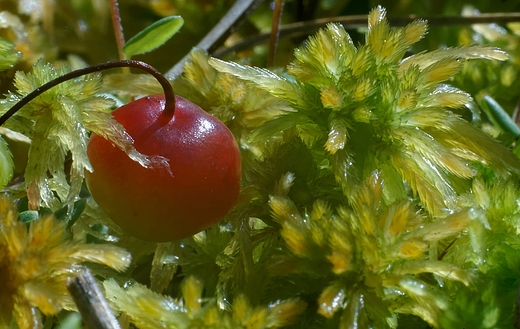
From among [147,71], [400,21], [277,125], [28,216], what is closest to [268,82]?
[277,125]

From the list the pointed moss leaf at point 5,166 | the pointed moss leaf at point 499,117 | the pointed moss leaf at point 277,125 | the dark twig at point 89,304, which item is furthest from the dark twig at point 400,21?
the dark twig at point 89,304

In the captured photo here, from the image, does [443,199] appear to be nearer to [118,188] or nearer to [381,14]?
[381,14]

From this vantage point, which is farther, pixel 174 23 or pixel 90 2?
pixel 90 2

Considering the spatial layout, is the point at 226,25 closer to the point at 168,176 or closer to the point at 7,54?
the point at 7,54

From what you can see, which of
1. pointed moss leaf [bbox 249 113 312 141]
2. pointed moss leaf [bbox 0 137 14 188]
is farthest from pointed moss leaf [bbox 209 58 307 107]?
pointed moss leaf [bbox 0 137 14 188]

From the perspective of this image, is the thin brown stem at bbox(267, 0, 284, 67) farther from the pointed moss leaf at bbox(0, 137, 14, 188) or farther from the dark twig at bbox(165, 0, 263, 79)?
the pointed moss leaf at bbox(0, 137, 14, 188)

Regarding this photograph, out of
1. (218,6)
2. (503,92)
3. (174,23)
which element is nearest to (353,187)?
(174,23)
